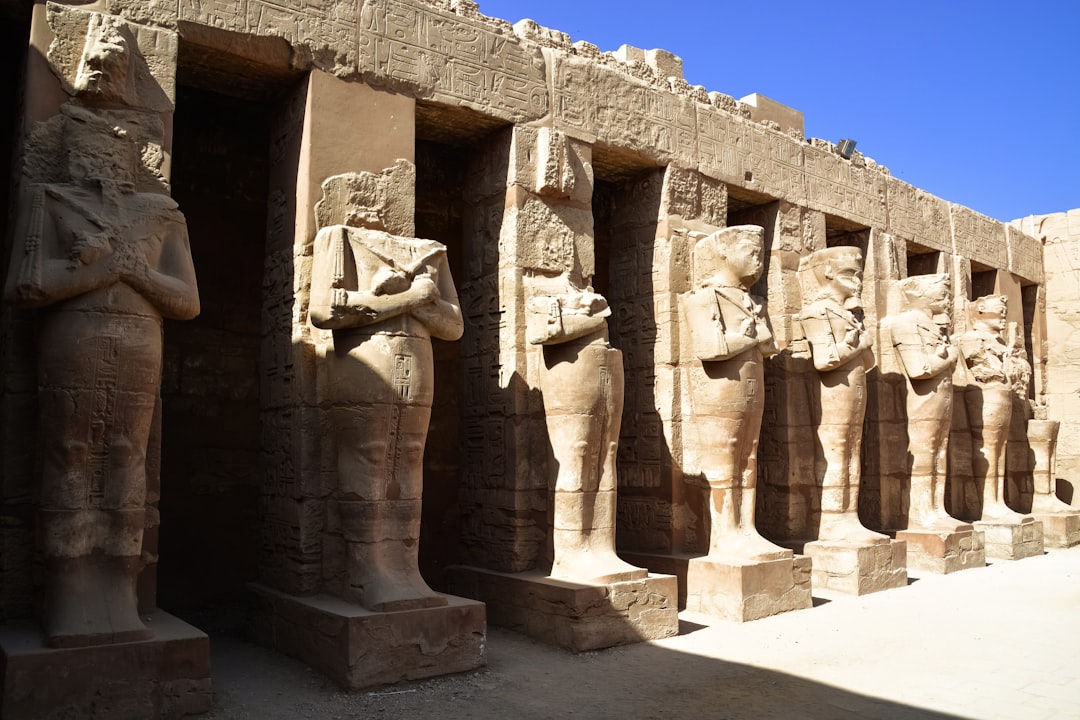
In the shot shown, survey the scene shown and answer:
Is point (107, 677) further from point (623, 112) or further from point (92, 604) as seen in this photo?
point (623, 112)

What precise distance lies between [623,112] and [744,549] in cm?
376

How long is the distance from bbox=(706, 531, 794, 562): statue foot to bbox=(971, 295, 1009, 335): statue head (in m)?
5.73

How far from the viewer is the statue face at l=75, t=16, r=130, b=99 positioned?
5051 mm

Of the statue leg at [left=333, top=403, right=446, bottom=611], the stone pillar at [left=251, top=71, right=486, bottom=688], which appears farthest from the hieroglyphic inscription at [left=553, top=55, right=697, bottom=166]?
the statue leg at [left=333, top=403, right=446, bottom=611]

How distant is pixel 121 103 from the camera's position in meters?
5.27

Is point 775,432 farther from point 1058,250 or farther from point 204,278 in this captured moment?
point 1058,250

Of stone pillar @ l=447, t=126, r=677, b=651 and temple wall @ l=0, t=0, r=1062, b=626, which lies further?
stone pillar @ l=447, t=126, r=677, b=651

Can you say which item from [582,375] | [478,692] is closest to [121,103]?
[582,375]

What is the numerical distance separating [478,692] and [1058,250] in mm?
12522

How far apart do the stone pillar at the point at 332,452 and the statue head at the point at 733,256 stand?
2.62m

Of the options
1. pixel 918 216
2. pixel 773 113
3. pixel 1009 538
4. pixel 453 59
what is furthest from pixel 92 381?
pixel 1009 538

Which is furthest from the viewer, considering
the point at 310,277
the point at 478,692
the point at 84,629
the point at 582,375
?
the point at 582,375

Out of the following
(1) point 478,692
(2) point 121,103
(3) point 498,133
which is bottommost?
(1) point 478,692

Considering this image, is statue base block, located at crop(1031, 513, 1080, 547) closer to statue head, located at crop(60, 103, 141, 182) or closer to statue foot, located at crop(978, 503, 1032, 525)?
statue foot, located at crop(978, 503, 1032, 525)
